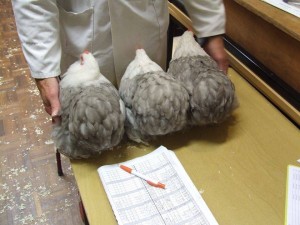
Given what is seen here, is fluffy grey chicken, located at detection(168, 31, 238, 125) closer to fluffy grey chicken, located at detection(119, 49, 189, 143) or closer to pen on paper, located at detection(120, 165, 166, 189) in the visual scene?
fluffy grey chicken, located at detection(119, 49, 189, 143)

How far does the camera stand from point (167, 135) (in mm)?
940

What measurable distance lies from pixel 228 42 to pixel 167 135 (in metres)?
0.60

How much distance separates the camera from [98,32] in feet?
3.25

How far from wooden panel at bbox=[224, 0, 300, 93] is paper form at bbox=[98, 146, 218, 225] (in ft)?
1.64

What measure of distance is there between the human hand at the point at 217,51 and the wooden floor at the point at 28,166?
898 mm

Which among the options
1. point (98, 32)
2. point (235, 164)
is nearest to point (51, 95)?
point (98, 32)

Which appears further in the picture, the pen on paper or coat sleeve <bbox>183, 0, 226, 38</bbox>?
coat sleeve <bbox>183, 0, 226, 38</bbox>

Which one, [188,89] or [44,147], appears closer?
[188,89]

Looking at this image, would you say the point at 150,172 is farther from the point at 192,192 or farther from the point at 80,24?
the point at 80,24

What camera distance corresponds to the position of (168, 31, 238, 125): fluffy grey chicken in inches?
33.1

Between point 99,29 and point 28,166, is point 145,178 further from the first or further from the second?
point 28,166

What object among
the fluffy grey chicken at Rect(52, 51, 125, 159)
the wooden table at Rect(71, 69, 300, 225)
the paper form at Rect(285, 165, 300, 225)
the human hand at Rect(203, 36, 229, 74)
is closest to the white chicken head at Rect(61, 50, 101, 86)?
the fluffy grey chicken at Rect(52, 51, 125, 159)

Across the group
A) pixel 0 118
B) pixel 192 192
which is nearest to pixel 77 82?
pixel 192 192

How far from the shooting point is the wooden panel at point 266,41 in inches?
40.5
